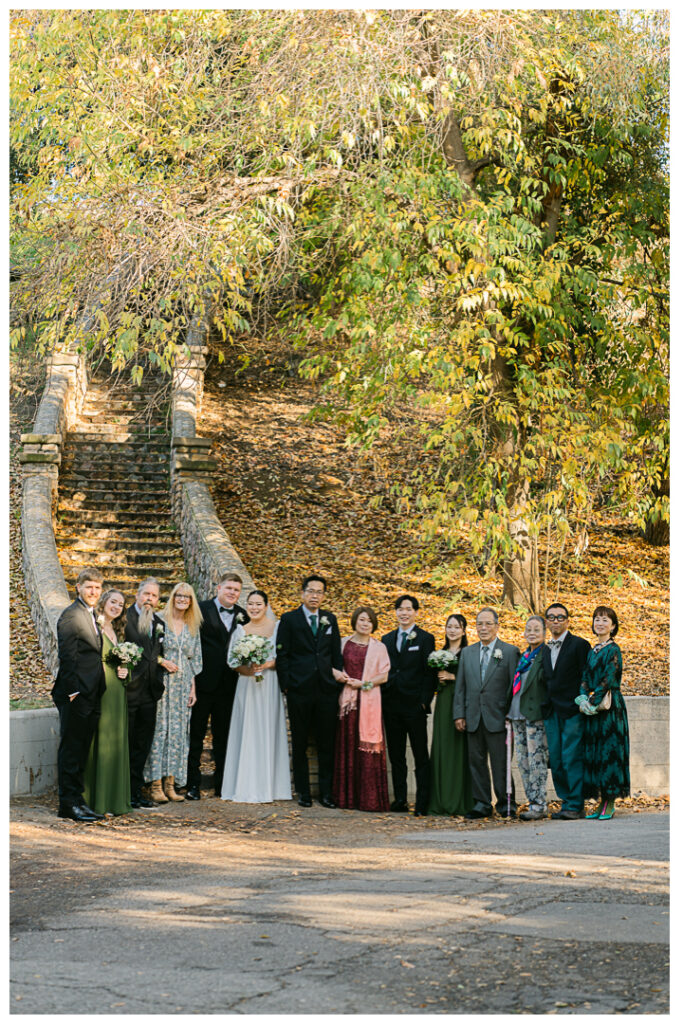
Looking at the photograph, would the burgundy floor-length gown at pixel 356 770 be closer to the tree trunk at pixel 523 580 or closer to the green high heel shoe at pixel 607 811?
the green high heel shoe at pixel 607 811

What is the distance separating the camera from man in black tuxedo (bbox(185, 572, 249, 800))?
1018 cm

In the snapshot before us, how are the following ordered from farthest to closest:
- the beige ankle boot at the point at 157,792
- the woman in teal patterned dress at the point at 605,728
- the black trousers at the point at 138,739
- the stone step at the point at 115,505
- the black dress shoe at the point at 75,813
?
the stone step at the point at 115,505 → the beige ankle boot at the point at 157,792 → the black trousers at the point at 138,739 → the woman in teal patterned dress at the point at 605,728 → the black dress shoe at the point at 75,813

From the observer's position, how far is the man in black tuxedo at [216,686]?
33.4ft

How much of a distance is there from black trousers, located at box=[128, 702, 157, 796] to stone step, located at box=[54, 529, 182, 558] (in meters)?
6.75

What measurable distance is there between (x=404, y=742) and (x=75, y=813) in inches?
118

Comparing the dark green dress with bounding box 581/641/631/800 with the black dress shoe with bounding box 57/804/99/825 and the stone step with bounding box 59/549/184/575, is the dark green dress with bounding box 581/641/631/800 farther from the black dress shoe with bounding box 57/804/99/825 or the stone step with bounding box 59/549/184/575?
the stone step with bounding box 59/549/184/575

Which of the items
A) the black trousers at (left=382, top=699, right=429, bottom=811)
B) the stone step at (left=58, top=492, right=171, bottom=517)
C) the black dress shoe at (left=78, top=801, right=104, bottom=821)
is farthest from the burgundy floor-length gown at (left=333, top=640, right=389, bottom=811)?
the stone step at (left=58, top=492, right=171, bottom=517)

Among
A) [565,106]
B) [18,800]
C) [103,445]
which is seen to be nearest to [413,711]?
[18,800]

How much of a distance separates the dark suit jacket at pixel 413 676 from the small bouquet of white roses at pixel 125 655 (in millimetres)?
2287

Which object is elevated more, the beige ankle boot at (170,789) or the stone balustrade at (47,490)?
the stone balustrade at (47,490)

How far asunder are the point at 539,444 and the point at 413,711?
4272 mm

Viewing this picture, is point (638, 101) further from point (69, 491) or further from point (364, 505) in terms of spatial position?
point (69, 491)

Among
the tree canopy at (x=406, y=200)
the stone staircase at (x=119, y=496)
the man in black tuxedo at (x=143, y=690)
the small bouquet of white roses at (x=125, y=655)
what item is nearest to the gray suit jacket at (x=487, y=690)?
the man in black tuxedo at (x=143, y=690)

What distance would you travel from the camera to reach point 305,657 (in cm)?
1013
